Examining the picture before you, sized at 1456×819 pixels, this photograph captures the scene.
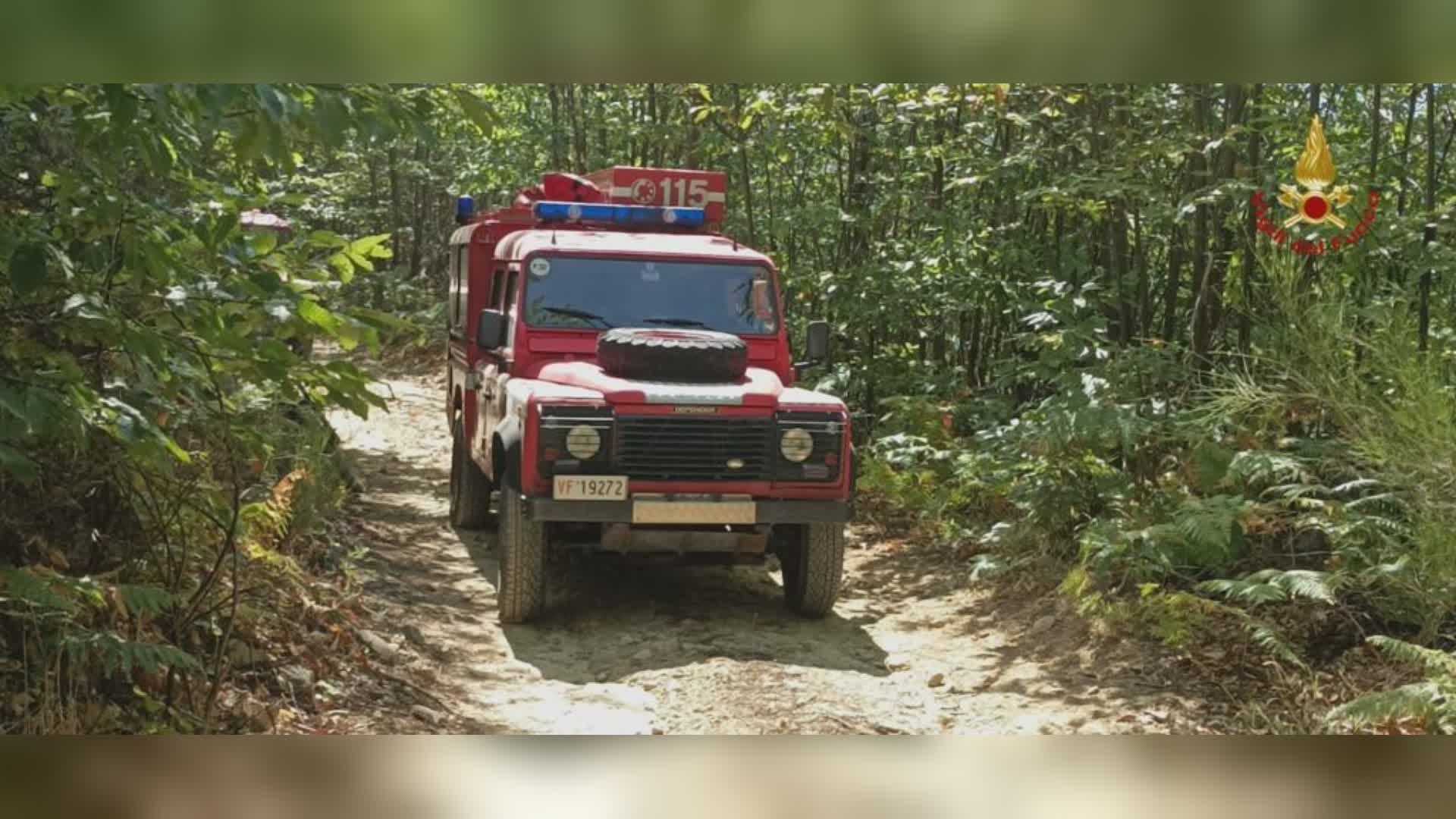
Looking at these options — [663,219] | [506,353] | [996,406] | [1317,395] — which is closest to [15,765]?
[1317,395]

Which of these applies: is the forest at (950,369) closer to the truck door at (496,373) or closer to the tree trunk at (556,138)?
the truck door at (496,373)

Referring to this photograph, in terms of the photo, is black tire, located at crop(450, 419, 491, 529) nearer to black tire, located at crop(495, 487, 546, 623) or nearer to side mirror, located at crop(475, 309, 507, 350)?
side mirror, located at crop(475, 309, 507, 350)

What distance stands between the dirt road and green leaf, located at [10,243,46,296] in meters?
3.12

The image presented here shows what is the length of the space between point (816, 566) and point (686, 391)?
1.23 metres

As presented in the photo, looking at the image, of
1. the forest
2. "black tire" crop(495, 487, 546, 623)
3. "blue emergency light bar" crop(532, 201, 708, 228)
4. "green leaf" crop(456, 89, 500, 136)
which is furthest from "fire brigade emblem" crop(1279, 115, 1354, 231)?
"green leaf" crop(456, 89, 500, 136)

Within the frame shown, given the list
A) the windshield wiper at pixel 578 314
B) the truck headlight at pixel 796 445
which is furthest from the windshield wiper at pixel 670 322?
the truck headlight at pixel 796 445

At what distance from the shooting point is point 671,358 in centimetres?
734

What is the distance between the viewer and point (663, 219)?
925cm

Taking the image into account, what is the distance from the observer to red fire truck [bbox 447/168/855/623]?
6.84 metres

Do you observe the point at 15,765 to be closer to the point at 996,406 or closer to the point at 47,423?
the point at 47,423

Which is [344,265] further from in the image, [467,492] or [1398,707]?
[467,492]

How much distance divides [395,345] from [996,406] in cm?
1580

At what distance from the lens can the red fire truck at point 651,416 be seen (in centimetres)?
684

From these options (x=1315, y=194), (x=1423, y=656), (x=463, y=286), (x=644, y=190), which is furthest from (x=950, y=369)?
(x=1423, y=656)
